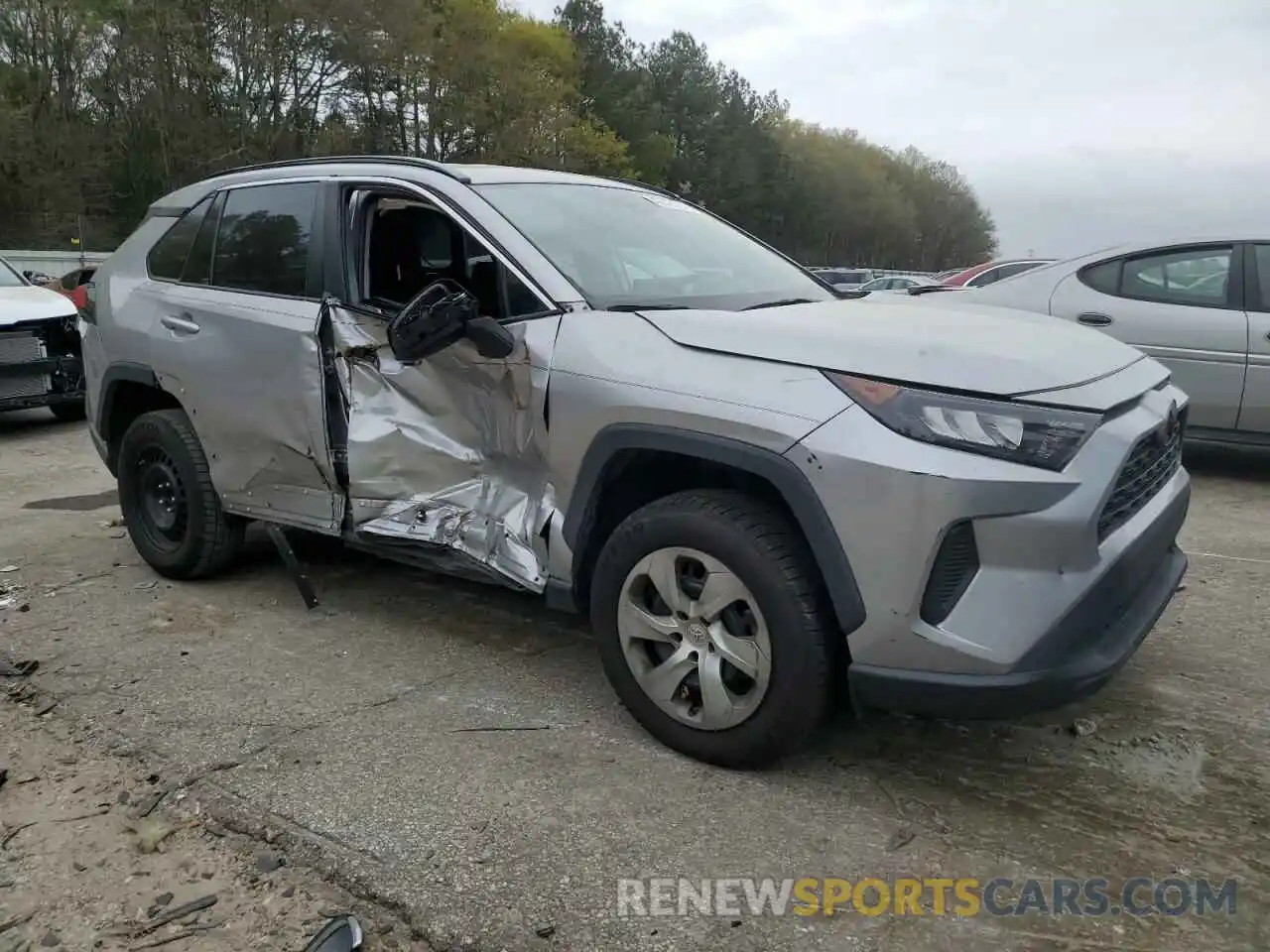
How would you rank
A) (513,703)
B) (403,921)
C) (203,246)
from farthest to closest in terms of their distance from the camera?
(203,246) < (513,703) < (403,921)

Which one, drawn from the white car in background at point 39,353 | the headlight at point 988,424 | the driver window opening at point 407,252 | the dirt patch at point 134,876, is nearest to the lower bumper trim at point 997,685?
the headlight at point 988,424

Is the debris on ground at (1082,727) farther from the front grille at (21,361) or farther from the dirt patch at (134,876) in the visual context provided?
the front grille at (21,361)

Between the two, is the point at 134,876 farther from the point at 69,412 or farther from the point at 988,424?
the point at 69,412

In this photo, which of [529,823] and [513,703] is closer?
[529,823]

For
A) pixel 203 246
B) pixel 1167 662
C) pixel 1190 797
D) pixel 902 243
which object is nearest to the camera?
pixel 1190 797

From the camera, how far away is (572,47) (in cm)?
5575

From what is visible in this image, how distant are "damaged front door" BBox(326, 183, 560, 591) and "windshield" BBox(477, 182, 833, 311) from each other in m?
0.20

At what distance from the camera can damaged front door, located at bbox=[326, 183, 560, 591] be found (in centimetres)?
325

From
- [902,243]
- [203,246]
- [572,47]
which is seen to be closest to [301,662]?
[203,246]

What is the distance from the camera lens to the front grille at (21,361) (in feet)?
28.8

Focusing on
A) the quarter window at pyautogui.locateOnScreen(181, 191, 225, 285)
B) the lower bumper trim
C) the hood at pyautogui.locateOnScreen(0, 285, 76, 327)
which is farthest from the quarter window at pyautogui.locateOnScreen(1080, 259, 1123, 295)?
the hood at pyautogui.locateOnScreen(0, 285, 76, 327)

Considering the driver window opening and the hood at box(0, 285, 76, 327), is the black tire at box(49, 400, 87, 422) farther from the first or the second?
the driver window opening

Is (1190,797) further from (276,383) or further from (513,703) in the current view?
(276,383)

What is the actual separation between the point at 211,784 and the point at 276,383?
64.5 inches
